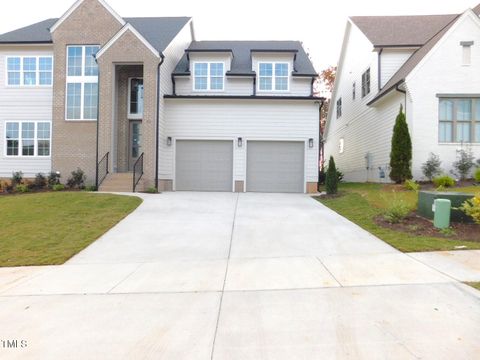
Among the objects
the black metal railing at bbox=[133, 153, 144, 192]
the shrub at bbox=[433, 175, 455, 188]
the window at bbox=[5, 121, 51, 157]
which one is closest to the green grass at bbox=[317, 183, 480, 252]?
the shrub at bbox=[433, 175, 455, 188]

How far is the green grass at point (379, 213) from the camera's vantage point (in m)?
7.17

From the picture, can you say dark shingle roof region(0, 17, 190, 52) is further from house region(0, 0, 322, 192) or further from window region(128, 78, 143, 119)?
window region(128, 78, 143, 119)

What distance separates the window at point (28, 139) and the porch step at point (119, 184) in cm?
467

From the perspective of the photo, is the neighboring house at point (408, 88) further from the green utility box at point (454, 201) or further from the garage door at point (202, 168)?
the garage door at point (202, 168)

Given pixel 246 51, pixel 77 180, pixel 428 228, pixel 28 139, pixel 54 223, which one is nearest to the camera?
pixel 428 228

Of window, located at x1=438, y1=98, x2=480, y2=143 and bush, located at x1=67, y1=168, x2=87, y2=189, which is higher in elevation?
Answer: window, located at x1=438, y1=98, x2=480, y2=143

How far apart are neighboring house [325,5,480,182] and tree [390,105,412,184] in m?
0.57

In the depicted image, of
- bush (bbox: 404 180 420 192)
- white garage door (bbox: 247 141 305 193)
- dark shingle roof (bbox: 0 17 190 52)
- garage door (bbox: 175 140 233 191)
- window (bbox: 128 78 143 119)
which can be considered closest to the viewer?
bush (bbox: 404 180 420 192)

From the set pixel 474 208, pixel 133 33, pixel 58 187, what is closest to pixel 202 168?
pixel 58 187

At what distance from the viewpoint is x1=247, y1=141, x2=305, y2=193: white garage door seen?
692 inches

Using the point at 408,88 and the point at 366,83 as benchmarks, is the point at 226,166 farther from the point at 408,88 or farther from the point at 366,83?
the point at 366,83

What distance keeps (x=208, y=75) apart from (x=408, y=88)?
980 centimetres

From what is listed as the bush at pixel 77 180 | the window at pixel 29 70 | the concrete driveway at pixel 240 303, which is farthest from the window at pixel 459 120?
the window at pixel 29 70

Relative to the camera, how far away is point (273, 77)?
18953mm
